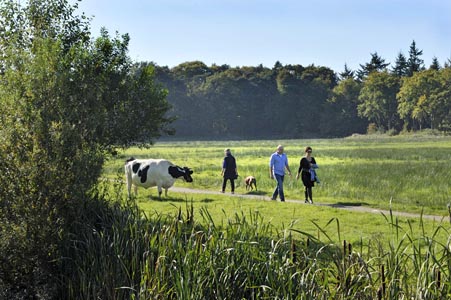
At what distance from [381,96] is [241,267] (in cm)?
10131

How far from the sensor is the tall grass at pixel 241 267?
19.8 feet

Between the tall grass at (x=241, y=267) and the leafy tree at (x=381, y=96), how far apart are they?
99.5 m

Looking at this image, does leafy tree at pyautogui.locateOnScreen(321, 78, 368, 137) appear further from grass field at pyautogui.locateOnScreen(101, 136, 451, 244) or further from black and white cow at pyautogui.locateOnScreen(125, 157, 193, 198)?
black and white cow at pyautogui.locateOnScreen(125, 157, 193, 198)

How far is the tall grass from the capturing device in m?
6.05

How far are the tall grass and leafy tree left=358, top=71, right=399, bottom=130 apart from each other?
3919 inches

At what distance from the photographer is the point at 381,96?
103 m

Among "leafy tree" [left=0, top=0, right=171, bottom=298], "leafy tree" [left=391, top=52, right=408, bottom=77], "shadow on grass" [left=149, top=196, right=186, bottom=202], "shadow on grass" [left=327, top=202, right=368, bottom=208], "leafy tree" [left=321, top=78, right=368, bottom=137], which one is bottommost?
"shadow on grass" [left=149, top=196, right=186, bottom=202]

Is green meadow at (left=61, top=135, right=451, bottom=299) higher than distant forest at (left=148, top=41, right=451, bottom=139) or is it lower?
lower

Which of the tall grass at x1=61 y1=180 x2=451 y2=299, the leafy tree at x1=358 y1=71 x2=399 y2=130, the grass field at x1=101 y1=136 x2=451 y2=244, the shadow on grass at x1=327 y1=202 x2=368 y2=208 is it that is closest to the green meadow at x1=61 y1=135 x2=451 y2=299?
the tall grass at x1=61 y1=180 x2=451 y2=299

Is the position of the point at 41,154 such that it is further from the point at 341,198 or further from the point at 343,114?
the point at 343,114

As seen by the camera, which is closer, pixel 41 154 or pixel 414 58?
pixel 41 154

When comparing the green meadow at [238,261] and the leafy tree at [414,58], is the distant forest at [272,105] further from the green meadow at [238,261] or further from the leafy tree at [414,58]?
the green meadow at [238,261]

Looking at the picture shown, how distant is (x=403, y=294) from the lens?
591cm

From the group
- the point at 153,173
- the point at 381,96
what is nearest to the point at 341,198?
the point at 153,173
